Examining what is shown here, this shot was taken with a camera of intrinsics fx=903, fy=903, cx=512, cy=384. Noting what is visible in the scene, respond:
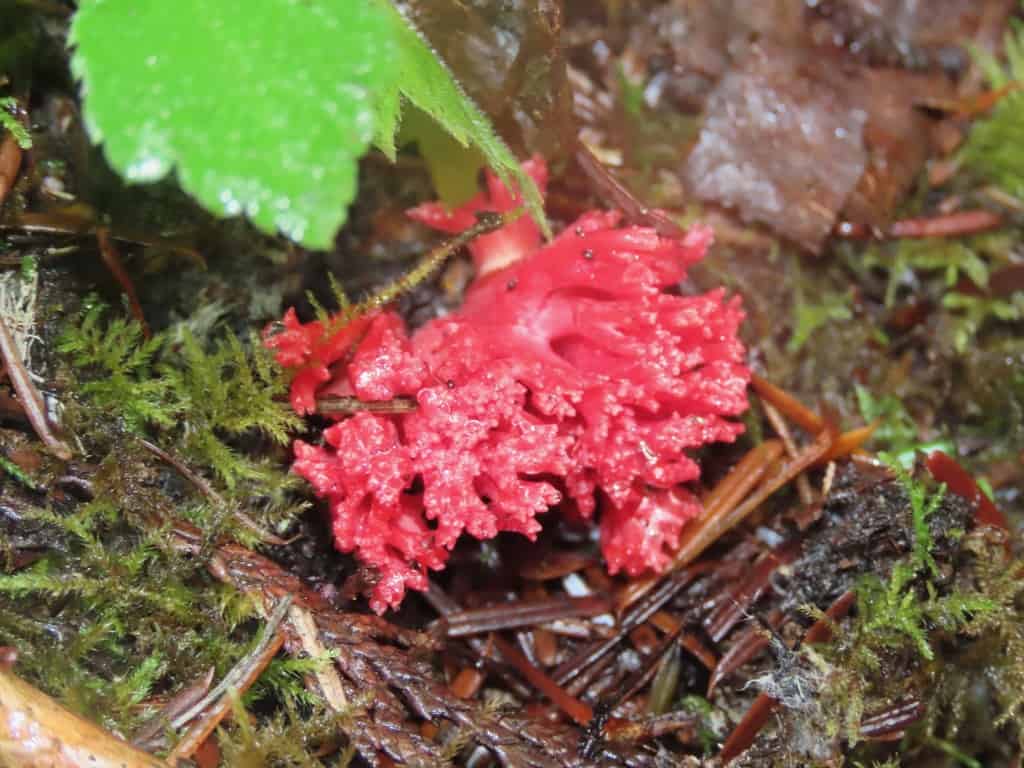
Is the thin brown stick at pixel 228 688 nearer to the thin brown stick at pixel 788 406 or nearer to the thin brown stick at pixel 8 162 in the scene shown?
the thin brown stick at pixel 8 162

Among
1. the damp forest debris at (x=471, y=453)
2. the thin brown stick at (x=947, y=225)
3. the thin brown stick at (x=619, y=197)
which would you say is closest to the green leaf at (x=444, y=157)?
the damp forest debris at (x=471, y=453)

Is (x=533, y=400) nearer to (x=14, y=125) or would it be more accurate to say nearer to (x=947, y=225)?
(x=14, y=125)

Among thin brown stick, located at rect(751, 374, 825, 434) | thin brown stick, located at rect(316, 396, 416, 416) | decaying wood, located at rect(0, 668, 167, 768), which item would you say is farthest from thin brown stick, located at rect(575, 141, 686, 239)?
decaying wood, located at rect(0, 668, 167, 768)

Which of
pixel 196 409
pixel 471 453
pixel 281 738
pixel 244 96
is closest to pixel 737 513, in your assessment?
pixel 471 453

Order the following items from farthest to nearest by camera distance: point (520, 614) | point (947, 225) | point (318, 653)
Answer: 1. point (947, 225)
2. point (520, 614)
3. point (318, 653)

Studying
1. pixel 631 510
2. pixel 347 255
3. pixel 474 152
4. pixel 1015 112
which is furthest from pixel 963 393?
pixel 347 255

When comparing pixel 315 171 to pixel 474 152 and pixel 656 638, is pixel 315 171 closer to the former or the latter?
pixel 474 152

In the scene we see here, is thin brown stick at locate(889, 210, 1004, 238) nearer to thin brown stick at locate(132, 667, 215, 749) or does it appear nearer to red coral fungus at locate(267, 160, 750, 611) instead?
red coral fungus at locate(267, 160, 750, 611)

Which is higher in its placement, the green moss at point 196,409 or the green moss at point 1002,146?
the green moss at point 196,409
